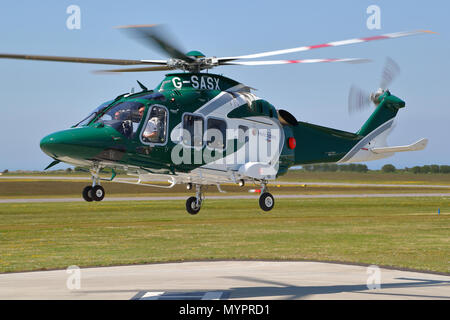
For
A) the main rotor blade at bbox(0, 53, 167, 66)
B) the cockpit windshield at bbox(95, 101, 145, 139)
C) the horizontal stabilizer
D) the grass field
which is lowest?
the horizontal stabilizer

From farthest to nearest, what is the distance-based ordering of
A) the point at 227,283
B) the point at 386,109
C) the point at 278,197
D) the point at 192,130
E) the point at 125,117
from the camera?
the point at 278,197 < the point at 227,283 < the point at 386,109 < the point at 192,130 < the point at 125,117

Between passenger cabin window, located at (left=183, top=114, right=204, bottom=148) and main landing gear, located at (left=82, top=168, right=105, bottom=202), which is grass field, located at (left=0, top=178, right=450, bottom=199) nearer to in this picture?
passenger cabin window, located at (left=183, top=114, right=204, bottom=148)

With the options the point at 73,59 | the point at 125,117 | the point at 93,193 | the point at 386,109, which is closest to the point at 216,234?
the point at 386,109

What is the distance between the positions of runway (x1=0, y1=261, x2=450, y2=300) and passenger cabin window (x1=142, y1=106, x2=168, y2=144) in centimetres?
2027

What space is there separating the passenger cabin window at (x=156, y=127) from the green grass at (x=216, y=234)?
3646 centimetres

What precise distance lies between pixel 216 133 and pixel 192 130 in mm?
1147

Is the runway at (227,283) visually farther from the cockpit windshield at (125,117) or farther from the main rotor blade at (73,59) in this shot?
the main rotor blade at (73,59)

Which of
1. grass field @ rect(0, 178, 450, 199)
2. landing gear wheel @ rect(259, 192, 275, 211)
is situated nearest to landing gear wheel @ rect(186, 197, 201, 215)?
landing gear wheel @ rect(259, 192, 275, 211)

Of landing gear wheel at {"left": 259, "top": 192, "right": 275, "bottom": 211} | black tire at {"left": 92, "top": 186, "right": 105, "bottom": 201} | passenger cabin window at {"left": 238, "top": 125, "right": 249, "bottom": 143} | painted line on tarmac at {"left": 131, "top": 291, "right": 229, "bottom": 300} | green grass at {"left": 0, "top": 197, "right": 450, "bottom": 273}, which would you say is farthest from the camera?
green grass at {"left": 0, "top": 197, "right": 450, "bottom": 273}

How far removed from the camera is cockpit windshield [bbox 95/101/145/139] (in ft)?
71.2

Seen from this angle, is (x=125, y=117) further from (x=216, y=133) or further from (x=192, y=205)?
(x=192, y=205)

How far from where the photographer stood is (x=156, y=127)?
74.0 ft

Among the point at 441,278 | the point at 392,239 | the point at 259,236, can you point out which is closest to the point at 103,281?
the point at 441,278

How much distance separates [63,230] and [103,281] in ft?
99.7
